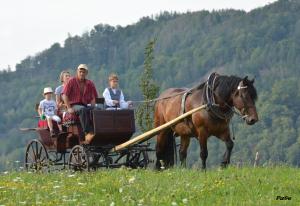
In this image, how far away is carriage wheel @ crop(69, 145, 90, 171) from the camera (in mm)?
16953

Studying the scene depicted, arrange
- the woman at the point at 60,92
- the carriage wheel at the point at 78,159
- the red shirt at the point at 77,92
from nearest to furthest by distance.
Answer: the carriage wheel at the point at 78,159, the red shirt at the point at 77,92, the woman at the point at 60,92

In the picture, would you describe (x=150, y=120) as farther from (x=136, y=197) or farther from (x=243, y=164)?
(x=136, y=197)

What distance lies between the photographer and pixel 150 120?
91.6 feet

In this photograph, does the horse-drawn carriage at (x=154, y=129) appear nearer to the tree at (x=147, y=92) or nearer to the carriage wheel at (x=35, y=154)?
the carriage wheel at (x=35, y=154)

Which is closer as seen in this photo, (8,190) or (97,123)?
(8,190)

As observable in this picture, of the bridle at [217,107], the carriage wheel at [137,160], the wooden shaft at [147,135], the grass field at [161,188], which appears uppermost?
the bridle at [217,107]

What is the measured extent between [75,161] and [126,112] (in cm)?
140

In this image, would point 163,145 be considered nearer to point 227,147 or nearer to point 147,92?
point 227,147

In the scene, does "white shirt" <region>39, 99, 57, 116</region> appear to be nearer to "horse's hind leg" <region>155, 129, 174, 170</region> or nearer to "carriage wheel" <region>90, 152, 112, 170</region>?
"carriage wheel" <region>90, 152, 112, 170</region>

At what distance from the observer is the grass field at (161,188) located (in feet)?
36.0

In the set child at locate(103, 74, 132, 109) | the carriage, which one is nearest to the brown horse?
the carriage

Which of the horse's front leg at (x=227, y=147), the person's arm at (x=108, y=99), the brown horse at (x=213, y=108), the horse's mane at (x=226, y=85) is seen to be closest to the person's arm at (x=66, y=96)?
the person's arm at (x=108, y=99)

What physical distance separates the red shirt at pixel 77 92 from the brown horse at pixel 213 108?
6.31ft

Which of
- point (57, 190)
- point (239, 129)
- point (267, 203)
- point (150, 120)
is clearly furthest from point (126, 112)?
point (239, 129)
